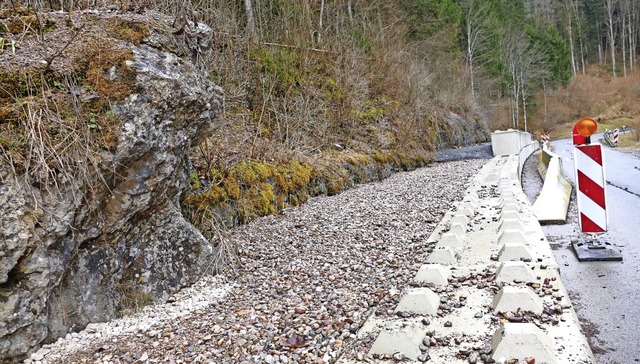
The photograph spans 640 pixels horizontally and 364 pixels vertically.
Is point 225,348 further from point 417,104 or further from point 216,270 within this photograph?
point 417,104

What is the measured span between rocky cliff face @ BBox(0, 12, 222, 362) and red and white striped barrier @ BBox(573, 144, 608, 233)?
3454 mm

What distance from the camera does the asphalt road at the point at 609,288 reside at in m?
2.18

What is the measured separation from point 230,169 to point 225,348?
334cm

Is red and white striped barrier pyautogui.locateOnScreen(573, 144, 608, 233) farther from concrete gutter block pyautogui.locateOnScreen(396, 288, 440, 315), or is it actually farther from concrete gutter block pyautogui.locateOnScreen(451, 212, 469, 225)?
concrete gutter block pyautogui.locateOnScreen(396, 288, 440, 315)

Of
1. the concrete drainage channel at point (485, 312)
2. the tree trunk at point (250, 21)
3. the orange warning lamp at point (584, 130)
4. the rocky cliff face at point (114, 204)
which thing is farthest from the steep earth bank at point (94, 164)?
the tree trunk at point (250, 21)

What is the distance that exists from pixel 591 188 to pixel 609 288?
1.22 m

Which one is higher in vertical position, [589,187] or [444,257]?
[589,187]

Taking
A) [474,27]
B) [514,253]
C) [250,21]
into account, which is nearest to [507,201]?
[514,253]

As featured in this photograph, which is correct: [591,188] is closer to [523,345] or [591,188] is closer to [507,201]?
[507,201]

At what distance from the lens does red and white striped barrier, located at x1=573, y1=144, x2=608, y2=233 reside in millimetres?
3691

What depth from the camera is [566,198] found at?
5.95m

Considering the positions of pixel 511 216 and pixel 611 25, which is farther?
pixel 611 25

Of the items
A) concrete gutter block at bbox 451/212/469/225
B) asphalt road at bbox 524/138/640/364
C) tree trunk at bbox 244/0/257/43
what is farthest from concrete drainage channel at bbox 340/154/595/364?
tree trunk at bbox 244/0/257/43

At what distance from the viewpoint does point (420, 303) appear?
7.68 feet
